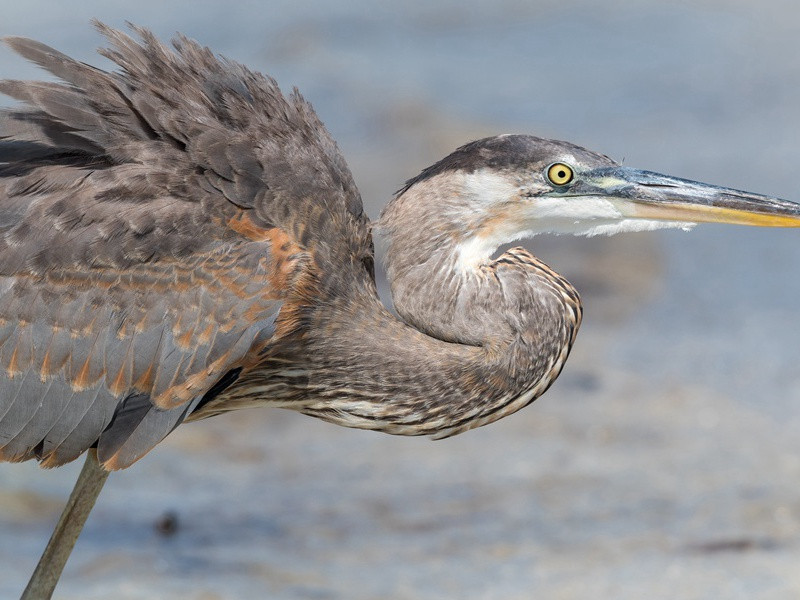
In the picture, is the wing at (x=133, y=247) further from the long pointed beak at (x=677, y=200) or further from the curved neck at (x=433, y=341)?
the long pointed beak at (x=677, y=200)

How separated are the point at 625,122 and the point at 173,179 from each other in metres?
9.53

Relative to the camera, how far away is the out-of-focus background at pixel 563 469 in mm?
7188

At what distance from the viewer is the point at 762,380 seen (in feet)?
30.7

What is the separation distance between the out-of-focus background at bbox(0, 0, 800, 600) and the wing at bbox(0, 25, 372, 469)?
1.93m

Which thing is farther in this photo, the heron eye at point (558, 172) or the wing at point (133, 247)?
the heron eye at point (558, 172)

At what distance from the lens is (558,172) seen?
5410mm

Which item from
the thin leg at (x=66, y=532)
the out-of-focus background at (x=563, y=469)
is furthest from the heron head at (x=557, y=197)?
the out-of-focus background at (x=563, y=469)

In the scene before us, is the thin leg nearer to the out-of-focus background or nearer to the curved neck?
the curved neck

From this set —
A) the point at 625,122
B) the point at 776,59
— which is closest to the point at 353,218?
the point at 625,122

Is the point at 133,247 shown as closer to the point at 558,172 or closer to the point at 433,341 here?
the point at 433,341

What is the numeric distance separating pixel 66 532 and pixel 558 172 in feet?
8.37

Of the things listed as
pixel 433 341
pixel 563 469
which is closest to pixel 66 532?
pixel 433 341

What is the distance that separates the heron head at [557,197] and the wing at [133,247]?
→ 49 cm

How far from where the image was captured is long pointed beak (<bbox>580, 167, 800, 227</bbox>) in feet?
17.8
